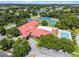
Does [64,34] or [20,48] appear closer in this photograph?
[20,48]

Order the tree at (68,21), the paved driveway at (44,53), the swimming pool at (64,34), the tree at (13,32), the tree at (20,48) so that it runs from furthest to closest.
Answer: the tree at (68,21), the swimming pool at (64,34), the tree at (13,32), the paved driveway at (44,53), the tree at (20,48)

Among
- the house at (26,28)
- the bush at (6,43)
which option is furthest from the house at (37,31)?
the bush at (6,43)

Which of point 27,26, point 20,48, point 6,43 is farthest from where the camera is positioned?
point 27,26

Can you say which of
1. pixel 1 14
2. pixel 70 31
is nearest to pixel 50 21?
pixel 70 31

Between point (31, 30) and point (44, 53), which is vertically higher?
point (31, 30)

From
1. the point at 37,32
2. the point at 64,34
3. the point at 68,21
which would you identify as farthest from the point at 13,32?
the point at 68,21

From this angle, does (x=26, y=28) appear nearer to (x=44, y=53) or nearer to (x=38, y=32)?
(x=38, y=32)

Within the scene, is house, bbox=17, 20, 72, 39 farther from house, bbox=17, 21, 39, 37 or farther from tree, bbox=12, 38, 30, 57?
tree, bbox=12, 38, 30, 57

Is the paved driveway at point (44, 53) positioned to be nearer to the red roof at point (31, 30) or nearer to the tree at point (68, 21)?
the red roof at point (31, 30)
